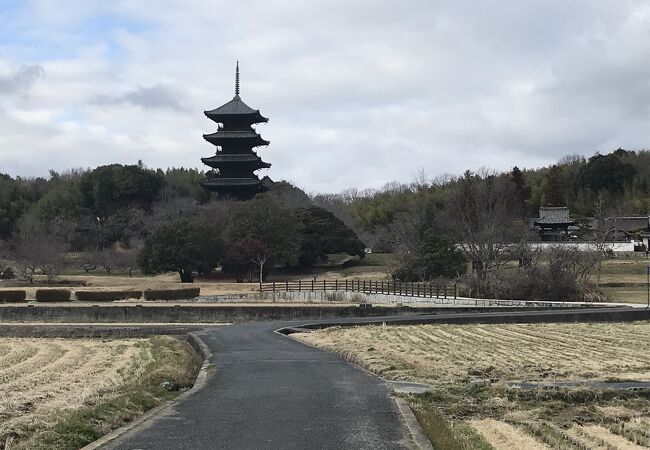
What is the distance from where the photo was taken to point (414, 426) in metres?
8.76

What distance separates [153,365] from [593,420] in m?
10.0

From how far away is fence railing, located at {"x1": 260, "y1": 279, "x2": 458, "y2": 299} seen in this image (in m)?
39.9

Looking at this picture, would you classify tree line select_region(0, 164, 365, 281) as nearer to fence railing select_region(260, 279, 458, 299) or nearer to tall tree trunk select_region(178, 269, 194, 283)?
tall tree trunk select_region(178, 269, 194, 283)

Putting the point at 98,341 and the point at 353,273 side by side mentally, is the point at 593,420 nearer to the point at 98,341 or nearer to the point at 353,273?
the point at 98,341

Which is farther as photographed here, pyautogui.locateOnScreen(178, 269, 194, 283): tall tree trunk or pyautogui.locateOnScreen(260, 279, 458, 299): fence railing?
pyautogui.locateOnScreen(178, 269, 194, 283): tall tree trunk

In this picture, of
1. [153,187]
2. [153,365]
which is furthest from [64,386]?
[153,187]

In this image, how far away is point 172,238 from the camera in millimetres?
54812

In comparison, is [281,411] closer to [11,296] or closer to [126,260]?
[11,296]

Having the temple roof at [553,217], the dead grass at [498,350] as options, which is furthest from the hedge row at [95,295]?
the temple roof at [553,217]

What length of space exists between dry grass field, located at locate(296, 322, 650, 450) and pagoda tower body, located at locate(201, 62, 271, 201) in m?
49.3

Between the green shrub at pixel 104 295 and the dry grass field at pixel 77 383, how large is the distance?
17.3 m

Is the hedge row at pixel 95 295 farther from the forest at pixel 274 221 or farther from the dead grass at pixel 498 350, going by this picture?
the dead grass at pixel 498 350

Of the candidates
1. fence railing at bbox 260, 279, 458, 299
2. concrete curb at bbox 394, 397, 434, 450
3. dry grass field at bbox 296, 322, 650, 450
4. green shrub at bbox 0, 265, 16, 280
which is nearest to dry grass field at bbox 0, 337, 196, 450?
concrete curb at bbox 394, 397, 434, 450

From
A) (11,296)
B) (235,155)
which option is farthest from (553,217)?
(11,296)
